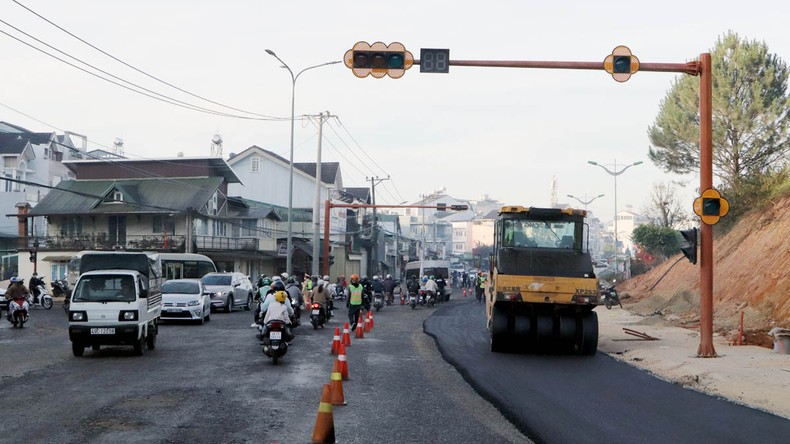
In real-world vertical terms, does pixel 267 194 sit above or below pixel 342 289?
above

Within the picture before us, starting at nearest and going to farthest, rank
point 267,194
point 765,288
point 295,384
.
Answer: point 295,384 → point 765,288 → point 267,194

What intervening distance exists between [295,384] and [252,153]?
227 feet

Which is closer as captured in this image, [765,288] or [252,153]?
[765,288]

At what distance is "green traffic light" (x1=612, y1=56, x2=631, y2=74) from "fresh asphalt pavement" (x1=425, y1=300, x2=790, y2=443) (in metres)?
5.57

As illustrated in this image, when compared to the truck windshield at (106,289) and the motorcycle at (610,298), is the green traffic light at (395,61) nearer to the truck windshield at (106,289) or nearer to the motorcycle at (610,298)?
the truck windshield at (106,289)

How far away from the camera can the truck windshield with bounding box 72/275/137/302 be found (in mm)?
18364

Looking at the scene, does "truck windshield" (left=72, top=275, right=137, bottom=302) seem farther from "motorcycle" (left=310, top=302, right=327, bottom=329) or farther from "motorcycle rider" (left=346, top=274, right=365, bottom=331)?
"motorcycle" (left=310, top=302, right=327, bottom=329)

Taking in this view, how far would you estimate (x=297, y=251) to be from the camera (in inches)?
2862

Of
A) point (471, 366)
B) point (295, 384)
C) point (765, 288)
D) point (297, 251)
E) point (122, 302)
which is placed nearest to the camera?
point (295, 384)

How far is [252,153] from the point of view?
3209 inches

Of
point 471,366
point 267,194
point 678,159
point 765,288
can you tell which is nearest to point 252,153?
point 267,194

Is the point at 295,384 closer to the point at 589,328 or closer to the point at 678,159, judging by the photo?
the point at 589,328

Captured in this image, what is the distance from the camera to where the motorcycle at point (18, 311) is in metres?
26.4

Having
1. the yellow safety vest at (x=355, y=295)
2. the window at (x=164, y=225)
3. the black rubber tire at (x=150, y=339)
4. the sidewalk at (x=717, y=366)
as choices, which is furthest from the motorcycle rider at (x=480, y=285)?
the black rubber tire at (x=150, y=339)
